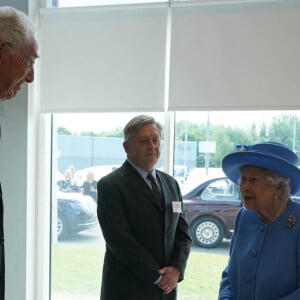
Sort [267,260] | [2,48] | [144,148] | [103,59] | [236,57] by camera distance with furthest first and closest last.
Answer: [103,59], [236,57], [144,148], [267,260], [2,48]

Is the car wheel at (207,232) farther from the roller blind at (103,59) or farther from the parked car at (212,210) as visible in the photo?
the roller blind at (103,59)

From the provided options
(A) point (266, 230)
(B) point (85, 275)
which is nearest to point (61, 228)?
(B) point (85, 275)

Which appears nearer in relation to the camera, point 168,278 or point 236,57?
point 168,278

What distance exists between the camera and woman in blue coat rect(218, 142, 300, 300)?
160cm

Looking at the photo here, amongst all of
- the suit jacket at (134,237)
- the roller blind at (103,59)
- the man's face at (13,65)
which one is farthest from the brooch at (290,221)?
the roller blind at (103,59)

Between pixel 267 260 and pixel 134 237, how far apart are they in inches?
31.9

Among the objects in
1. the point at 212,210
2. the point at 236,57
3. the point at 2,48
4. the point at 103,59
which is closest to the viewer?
the point at 2,48

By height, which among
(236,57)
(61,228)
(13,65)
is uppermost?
(236,57)

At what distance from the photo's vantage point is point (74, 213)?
3.40 metres

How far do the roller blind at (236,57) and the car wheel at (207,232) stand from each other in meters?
0.84

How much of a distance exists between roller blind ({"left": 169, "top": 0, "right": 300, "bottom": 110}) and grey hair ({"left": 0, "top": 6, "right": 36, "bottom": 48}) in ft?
5.92

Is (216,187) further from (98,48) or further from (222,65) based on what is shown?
(98,48)

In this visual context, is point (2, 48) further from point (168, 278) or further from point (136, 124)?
point (168, 278)

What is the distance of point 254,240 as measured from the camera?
5.62ft
